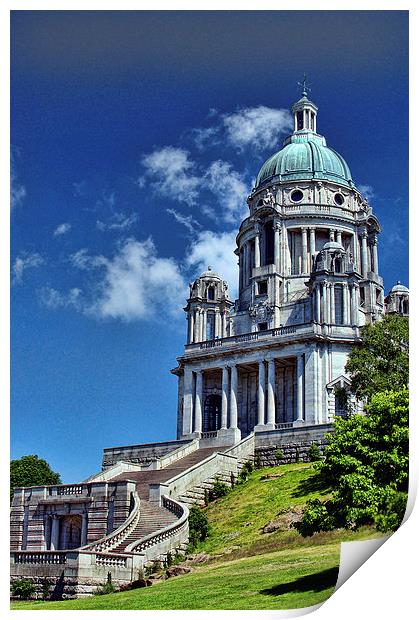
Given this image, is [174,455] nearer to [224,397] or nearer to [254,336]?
[224,397]

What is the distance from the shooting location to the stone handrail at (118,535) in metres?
38.6

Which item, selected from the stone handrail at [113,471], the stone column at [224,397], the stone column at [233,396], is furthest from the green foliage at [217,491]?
the stone column at [224,397]

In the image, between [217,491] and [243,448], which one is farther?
[243,448]

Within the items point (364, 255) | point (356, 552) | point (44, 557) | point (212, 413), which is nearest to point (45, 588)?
point (44, 557)

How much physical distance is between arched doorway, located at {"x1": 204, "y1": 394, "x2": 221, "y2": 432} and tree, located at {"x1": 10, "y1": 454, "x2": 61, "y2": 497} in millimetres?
14120

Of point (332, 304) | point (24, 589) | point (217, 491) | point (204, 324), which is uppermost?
point (332, 304)

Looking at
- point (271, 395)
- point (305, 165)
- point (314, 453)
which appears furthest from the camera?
point (305, 165)

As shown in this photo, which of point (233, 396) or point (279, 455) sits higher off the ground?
point (233, 396)

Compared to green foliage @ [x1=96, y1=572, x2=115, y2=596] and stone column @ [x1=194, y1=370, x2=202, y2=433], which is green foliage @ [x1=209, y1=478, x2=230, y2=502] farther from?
stone column @ [x1=194, y1=370, x2=202, y2=433]

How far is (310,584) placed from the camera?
96.3ft

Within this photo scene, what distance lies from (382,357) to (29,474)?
978 inches

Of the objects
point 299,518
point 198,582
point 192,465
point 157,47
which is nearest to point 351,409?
point 192,465

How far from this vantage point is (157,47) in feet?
106

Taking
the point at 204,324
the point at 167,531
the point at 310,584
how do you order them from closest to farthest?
the point at 310,584
the point at 167,531
the point at 204,324
